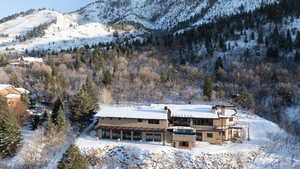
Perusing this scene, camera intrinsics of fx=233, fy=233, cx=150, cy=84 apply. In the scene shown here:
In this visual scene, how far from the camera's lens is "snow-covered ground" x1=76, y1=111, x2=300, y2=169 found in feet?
84.1

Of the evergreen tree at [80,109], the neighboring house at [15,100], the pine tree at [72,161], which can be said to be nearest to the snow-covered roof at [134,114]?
the evergreen tree at [80,109]

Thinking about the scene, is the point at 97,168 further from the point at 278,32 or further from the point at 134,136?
the point at 278,32

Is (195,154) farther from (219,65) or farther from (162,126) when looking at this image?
(219,65)

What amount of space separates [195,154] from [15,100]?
2802 cm

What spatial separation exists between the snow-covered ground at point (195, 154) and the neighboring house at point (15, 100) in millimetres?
10750

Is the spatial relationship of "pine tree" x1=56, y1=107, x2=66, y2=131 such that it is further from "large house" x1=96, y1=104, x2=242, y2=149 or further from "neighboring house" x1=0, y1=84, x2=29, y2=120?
"neighboring house" x1=0, y1=84, x2=29, y2=120

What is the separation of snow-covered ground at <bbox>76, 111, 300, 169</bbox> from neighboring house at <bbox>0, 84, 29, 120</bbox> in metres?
10.7

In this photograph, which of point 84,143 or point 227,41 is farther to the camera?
point 227,41

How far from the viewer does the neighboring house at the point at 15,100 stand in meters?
33.3

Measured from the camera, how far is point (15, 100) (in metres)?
35.8

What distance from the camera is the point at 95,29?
587ft

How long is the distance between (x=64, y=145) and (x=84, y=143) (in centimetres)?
249

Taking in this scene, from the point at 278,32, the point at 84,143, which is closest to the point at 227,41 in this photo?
the point at 278,32

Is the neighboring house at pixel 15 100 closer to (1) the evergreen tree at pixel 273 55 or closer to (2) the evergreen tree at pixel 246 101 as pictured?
(2) the evergreen tree at pixel 246 101
